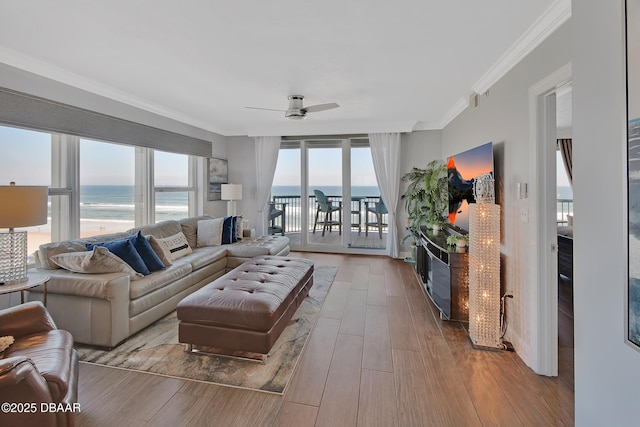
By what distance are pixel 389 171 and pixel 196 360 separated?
4441 millimetres

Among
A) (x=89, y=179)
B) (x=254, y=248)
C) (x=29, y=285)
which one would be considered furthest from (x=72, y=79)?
(x=254, y=248)

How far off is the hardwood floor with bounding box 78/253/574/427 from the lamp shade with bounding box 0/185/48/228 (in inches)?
46.4

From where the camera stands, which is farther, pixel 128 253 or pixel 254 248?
pixel 254 248

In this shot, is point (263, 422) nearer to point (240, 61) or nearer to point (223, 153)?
point (240, 61)

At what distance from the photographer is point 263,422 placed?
1.65 m

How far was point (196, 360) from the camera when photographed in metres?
2.26

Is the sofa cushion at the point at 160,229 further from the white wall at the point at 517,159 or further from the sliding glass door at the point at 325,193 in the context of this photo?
the white wall at the point at 517,159

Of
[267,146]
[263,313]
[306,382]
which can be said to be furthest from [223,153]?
[306,382]

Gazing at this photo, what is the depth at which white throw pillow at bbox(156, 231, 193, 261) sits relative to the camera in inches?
142

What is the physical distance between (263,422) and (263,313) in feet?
2.27

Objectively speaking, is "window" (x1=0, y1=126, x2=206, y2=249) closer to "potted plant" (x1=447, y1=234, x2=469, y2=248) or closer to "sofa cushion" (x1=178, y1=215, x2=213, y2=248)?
"sofa cushion" (x1=178, y1=215, x2=213, y2=248)

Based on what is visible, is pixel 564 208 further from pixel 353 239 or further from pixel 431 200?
pixel 353 239

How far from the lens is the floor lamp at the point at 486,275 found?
8.09 feet

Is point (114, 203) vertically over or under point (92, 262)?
over
